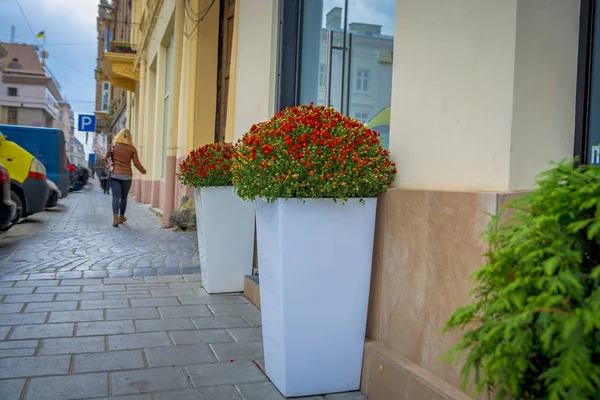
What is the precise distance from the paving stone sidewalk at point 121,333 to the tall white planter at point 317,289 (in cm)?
15

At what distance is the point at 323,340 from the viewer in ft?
9.46

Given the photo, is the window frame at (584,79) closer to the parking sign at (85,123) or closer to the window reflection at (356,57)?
the window reflection at (356,57)

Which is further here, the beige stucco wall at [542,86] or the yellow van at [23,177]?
the yellow van at [23,177]

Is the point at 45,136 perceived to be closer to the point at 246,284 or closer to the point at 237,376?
the point at 246,284

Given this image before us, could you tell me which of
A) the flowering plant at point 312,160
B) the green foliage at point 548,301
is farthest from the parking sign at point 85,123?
the green foliage at point 548,301

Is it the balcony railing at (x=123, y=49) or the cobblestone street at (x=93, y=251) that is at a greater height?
the balcony railing at (x=123, y=49)

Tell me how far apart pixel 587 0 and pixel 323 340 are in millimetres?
2032

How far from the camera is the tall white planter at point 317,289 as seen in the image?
9.16 ft

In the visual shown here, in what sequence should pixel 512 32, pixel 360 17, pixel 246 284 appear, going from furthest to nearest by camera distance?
1. pixel 246 284
2. pixel 360 17
3. pixel 512 32

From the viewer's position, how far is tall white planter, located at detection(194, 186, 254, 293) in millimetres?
4984

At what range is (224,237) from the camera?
506 centimetres

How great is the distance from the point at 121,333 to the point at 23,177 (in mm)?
7171

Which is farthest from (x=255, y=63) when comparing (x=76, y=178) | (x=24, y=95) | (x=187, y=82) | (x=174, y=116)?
(x=24, y=95)

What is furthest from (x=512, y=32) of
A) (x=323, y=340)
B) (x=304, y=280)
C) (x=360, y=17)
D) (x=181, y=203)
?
(x=181, y=203)
